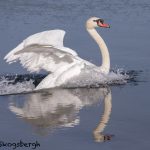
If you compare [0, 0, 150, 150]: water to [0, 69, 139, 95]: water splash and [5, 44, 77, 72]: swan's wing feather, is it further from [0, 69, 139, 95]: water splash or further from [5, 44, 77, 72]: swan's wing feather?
[5, 44, 77, 72]: swan's wing feather

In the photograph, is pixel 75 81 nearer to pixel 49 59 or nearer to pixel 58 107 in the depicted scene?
pixel 49 59

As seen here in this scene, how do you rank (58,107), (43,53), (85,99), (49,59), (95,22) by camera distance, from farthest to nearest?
1. (95,22)
2. (49,59)
3. (43,53)
4. (85,99)
5. (58,107)

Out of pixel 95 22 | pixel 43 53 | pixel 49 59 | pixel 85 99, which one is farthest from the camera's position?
pixel 95 22

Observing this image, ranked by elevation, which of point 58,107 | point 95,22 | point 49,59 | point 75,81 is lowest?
point 58,107

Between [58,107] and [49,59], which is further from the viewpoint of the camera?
[49,59]

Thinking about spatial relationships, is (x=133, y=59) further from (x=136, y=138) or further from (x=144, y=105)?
(x=136, y=138)

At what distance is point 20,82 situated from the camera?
10.7m

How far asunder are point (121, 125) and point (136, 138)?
61cm

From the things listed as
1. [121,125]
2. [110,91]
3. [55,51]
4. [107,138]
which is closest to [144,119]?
[121,125]

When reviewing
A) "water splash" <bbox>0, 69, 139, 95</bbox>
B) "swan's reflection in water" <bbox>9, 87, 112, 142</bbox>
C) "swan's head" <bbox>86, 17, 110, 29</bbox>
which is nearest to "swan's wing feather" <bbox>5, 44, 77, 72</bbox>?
"water splash" <bbox>0, 69, 139, 95</bbox>

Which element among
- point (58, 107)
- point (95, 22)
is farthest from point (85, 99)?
point (95, 22)

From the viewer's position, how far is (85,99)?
951 cm

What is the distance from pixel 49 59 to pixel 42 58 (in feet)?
0.40

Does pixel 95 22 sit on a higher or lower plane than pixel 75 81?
higher
